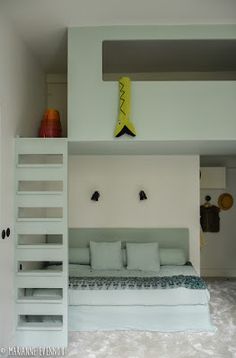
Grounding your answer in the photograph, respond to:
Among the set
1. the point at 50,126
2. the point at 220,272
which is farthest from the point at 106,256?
the point at 220,272

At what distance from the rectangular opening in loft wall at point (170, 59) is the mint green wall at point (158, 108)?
2.42ft

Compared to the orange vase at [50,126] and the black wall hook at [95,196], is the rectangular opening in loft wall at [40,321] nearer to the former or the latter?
the black wall hook at [95,196]

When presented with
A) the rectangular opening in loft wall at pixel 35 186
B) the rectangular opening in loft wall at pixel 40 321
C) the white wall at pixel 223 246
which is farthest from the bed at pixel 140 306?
the white wall at pixel 223 246

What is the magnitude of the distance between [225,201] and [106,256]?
250cm

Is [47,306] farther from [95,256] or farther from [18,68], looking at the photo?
[18,68]

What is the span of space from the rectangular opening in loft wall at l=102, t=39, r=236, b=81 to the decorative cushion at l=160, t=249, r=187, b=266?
8.32 feet

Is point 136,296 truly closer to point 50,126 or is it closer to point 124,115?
point 124,115

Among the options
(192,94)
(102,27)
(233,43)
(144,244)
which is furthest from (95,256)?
(233,43)

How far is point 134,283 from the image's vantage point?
3.64 metres

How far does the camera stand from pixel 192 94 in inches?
125

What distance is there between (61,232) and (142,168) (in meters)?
2.01

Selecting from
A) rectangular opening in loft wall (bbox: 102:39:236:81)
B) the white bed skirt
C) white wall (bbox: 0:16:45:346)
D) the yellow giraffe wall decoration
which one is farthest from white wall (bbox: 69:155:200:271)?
the yellow giraffe wall decoration

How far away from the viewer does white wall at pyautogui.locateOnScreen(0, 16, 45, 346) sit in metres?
2.92

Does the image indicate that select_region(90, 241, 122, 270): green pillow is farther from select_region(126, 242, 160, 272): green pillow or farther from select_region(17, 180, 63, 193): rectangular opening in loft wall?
select_region(17, 180, 63, 193): rectangular opening in loft wall
